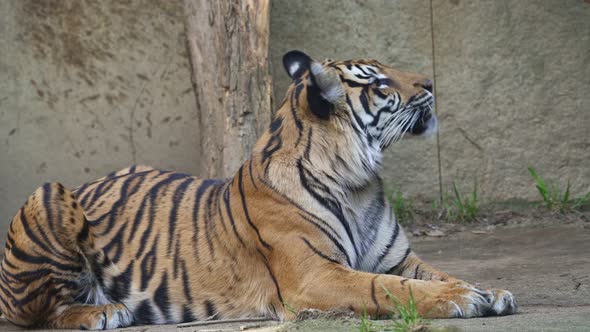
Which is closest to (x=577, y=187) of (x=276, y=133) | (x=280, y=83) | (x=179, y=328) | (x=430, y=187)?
(x=430, y=187)

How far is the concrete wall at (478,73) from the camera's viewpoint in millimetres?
7477

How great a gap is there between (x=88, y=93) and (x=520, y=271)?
391 cm

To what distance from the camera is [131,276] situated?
187 inches

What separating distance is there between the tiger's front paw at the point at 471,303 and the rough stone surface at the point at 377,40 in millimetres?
3765

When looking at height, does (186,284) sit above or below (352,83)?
below

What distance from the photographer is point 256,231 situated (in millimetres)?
4414

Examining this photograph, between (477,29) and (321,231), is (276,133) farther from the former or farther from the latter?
(477,29)

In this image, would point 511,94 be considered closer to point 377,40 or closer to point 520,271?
point 377,40

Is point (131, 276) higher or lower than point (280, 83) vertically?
lower

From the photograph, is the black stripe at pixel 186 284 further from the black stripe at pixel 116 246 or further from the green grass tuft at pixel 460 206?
the green grass tuft at pixel 460 206

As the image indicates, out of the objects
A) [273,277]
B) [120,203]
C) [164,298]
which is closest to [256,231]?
[273,277]

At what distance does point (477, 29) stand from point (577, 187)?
1.50 metres

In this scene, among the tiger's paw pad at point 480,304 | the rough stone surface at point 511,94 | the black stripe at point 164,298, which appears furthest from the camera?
the rough stone surface at point 511,94

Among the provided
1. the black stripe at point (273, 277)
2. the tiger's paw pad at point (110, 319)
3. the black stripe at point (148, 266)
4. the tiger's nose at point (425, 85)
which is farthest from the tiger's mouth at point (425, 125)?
the tiger's paw pad at point (110, 319)
